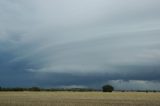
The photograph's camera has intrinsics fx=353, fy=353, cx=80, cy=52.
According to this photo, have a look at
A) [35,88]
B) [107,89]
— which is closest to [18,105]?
[107,89]

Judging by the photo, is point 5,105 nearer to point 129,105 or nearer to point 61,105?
point 61,105

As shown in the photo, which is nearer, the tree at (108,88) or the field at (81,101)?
the field at (81,101)

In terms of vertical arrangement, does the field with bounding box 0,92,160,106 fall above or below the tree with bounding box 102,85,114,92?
below

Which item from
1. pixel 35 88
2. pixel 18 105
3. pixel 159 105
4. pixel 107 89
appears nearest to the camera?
pixel 159 105

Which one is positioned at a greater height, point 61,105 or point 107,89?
point 107,89

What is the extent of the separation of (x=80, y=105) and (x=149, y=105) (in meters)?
6.98

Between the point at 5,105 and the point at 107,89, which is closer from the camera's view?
the point at 5,105

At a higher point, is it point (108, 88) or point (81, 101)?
point (108, 88)

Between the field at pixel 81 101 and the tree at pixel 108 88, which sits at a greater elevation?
the tree at pixel 108 88

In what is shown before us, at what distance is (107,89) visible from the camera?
9775 cm

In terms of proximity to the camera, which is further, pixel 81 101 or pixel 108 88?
pixel 108 88

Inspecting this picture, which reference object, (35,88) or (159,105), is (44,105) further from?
(35,88)

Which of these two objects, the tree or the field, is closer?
the field

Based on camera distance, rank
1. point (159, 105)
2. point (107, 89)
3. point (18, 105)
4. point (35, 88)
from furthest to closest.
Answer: point (35, 88), point (107, 89), point (18, 105), point (159, 105)
